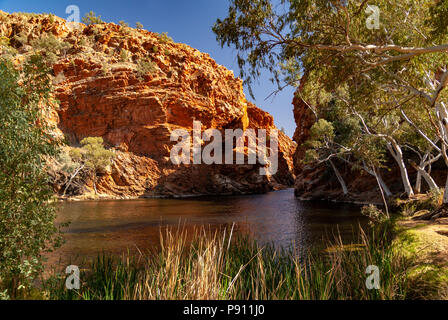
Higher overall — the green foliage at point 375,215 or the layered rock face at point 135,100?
the layered rock face at point 135,100

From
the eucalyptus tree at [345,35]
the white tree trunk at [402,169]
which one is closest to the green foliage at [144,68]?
the white tree trunk at [402,169]

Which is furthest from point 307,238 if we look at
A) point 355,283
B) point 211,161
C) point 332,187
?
point 211,161

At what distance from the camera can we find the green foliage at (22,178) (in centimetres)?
405

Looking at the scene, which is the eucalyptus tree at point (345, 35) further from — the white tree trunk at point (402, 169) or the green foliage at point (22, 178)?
the white tree trunk at point (402, 169)

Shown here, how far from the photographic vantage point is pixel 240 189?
50.4 metres

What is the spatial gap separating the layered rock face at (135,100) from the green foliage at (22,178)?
36.7m

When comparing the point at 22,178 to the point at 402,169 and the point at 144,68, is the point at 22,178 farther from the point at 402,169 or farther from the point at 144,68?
the point at 144,68

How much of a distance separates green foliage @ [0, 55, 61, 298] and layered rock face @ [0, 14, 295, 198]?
120 ft

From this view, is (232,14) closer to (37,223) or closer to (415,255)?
(37,223)

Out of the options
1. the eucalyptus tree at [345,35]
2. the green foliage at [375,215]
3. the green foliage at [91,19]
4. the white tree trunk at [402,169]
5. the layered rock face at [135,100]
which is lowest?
the green foliage at [375,215]

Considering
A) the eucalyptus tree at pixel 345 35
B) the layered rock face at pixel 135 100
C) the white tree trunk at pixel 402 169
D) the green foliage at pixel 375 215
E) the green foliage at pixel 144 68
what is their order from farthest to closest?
the green foliage at pixel 144 68 < the layered rock face at pixel 135 100 < the white tree trunk at pixel 402 169 < the green foliage at pixel 375 215 < the eucalyptus tree at pixel 345 35

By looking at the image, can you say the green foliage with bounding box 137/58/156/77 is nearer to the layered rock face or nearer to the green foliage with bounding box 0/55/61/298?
the layered rock face

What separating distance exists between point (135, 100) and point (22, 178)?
4224 centimetres
